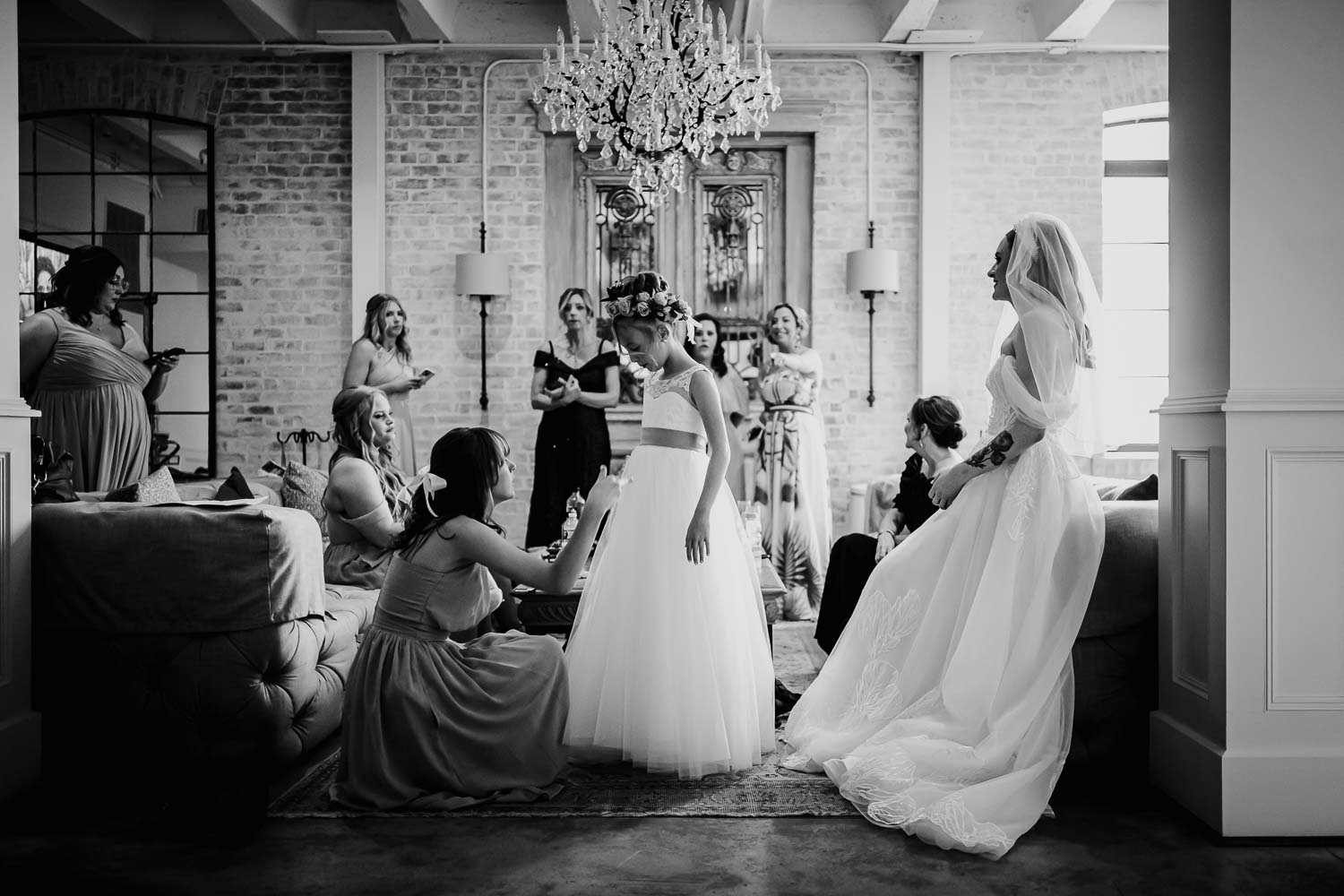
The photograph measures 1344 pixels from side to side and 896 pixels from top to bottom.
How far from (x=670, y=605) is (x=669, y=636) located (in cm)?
9

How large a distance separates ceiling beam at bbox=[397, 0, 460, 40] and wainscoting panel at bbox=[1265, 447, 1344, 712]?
5574mm

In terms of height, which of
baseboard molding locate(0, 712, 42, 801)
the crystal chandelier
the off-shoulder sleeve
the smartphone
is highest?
the crystal chandelier

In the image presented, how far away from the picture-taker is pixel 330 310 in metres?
7.20

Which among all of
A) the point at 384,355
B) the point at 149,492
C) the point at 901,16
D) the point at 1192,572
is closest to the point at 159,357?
the point at 149,492

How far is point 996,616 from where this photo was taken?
289 centimetres

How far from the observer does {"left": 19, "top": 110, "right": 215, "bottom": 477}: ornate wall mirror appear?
7.15 m

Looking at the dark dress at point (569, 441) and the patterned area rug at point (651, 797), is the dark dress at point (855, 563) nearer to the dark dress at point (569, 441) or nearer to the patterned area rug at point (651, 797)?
the patterned area rug at point (651, 797)

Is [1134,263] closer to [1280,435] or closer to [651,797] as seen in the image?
[1280,435]

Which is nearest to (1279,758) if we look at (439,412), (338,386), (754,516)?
(754,516)

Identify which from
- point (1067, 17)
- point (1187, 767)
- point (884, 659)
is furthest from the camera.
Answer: point (1067, 17)

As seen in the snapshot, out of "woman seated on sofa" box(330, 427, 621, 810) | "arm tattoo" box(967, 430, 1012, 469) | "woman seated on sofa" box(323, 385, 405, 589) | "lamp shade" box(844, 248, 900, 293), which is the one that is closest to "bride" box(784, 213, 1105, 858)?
"arm tattoo" box(967, 430, 1012, 469)

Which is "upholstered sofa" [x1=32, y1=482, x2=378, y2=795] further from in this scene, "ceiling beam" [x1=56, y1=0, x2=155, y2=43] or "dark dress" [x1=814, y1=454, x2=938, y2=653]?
"ceiling beam" [x1=56, y1=0, x2=155, y2=43]

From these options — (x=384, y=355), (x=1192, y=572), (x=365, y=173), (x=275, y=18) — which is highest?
(x=275, y=18)

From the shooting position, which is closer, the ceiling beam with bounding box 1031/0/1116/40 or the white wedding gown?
the white wedding gown
